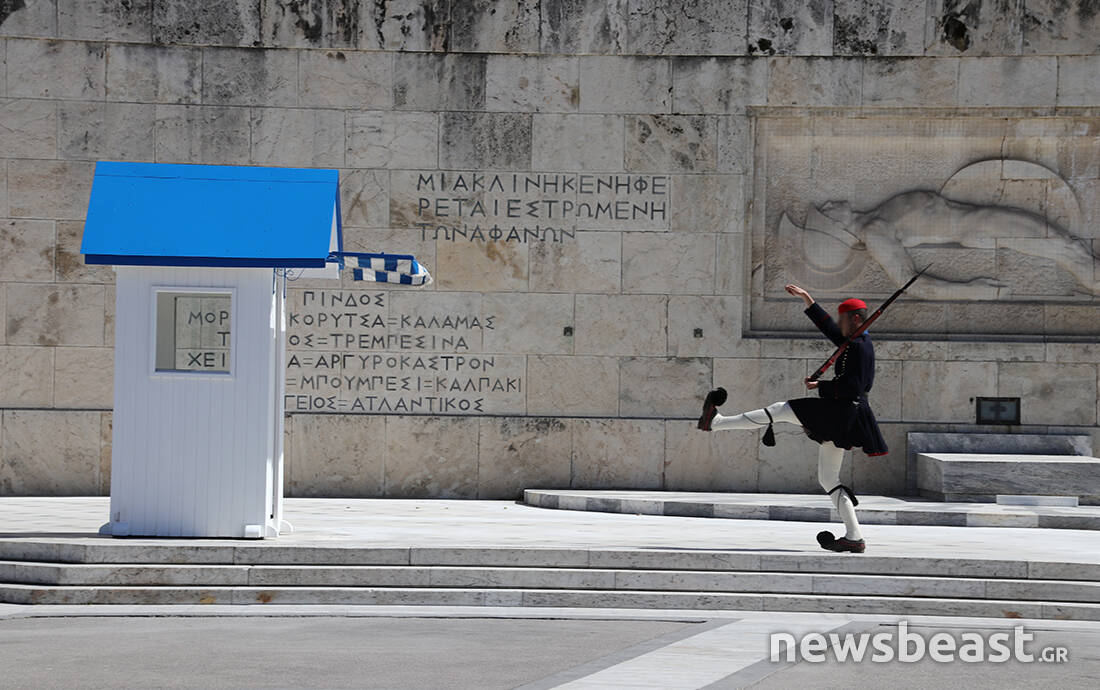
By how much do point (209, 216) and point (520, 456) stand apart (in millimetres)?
6369

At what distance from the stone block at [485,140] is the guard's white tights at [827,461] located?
633cm

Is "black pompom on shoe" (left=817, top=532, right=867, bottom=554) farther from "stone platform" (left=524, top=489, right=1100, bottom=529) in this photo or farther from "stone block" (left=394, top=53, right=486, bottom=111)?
"stone block" (left=394, top=53, right=486, bottom=111)

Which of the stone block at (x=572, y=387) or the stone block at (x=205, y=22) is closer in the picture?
Answer: the stone block at (x=205, y=22)

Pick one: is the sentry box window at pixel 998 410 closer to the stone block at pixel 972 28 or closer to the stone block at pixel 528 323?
the stone block at pixel 972 28

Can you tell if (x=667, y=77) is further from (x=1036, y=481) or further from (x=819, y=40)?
(x=1036, y=481)

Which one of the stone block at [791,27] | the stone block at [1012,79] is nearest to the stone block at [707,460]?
the stone block at [791,27]

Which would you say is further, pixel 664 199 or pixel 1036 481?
pixel 664 199

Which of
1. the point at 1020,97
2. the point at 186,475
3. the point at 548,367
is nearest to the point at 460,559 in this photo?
the point at 186,475

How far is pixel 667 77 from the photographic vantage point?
17.4 m

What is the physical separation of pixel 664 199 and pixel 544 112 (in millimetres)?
1704

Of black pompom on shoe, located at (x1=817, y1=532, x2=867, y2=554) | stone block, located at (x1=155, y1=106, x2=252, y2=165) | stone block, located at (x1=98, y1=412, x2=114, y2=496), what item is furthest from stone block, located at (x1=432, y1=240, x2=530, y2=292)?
black pompom on shoe, located at (x1=817, y1=532, x2=867, y2=554)

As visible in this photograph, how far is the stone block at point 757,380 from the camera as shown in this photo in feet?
56.9

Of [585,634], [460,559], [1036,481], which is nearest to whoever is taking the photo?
[585,634]

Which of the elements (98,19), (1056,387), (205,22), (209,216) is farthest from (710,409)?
(98,19)
